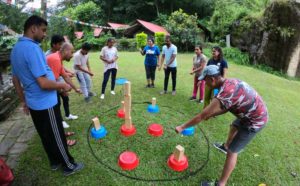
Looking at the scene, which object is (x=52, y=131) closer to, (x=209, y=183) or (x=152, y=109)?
(x=209, y=183)

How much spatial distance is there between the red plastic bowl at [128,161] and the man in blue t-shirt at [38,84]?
2.67 ft

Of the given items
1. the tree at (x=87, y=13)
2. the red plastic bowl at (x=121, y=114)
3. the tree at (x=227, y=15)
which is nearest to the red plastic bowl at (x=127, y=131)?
the red plastic bowl at (x=121, y=114)

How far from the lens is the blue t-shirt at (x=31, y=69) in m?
2.09

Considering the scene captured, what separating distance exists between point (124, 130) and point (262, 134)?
9.24 ft

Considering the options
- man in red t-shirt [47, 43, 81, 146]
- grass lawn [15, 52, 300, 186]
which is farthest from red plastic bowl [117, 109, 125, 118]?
man in red t-shirt [47, 43, 81, 146]

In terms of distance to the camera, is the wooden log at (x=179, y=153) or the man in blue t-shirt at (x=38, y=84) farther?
the wooden log at (x=179, y=153)

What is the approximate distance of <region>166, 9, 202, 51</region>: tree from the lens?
15.9 m

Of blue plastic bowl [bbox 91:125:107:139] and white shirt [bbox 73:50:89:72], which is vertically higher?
white shirt [bbox 73:50:89:72]

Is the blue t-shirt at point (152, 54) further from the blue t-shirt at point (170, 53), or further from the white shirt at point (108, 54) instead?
the white shirt at point (108, 54)

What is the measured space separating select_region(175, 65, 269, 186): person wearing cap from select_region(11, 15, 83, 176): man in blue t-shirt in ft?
4.86

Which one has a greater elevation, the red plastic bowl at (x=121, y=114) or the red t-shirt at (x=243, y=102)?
the red t-shirt at (x=243, y=102)

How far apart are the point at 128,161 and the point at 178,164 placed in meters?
0.74

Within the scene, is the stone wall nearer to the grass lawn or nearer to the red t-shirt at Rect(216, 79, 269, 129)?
the grass lawn

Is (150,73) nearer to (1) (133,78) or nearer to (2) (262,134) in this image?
(1) (133,78)
